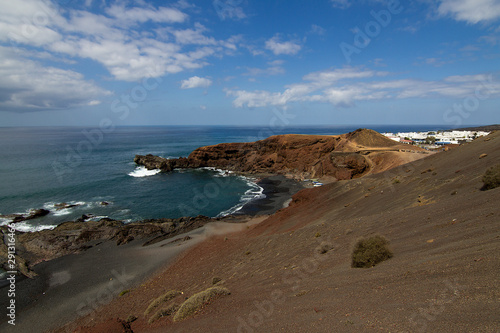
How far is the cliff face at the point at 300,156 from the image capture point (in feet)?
173

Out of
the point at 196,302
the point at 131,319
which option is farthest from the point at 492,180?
the point at 131,319

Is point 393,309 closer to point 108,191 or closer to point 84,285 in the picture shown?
point 84,285

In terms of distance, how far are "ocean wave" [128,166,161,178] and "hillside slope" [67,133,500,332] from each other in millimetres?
46840

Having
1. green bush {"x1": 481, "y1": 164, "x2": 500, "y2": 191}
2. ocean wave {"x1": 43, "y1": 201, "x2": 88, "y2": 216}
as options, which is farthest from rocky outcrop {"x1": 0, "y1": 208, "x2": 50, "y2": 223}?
green bush {"x1": 481, "y1": 164, "x2": 500, "y2": 191}

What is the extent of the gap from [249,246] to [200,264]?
430 cm

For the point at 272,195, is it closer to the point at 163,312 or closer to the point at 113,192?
the point at 113,192

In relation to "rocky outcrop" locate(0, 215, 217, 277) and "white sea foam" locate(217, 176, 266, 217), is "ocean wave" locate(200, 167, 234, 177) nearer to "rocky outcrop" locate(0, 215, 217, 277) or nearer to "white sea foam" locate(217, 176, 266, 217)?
"white sea foam" locate(217, 176, 266, 217)

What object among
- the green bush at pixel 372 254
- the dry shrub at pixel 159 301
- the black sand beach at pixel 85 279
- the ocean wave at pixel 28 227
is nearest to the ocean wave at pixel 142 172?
the ocean wave at pixel 28 227

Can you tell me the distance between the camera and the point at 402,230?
42.2ft

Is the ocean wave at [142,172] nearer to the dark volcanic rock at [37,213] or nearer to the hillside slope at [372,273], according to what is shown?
the dark volcanic rock at [37,213]

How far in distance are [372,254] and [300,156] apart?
2245 inches

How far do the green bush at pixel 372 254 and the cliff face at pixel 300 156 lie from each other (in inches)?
1621

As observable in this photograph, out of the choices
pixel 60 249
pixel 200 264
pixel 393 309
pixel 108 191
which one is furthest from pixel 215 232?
pixel 108 191

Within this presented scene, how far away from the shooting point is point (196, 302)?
444 inches
